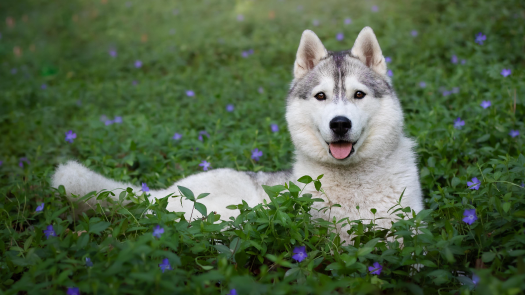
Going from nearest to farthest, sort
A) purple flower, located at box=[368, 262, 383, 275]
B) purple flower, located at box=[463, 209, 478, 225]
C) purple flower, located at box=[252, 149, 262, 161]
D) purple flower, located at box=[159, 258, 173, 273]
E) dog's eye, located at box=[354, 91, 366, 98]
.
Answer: purple flower, located at box=[159, 258, 173, 273], purple flower, located at box=[368, 262, 383, 275], purple flower, located at box=[463, 209, 478, 225], dog's eye, located at box=[354, 91, 366, 98], purple flower, located at box=[252, 149, 262, 161]

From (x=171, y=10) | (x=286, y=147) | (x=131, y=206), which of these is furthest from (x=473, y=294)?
(x=171, y=10)

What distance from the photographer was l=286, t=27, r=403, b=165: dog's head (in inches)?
134

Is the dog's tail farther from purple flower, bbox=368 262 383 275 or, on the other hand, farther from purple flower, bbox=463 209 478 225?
purple flower, bbox=463 209 478 225

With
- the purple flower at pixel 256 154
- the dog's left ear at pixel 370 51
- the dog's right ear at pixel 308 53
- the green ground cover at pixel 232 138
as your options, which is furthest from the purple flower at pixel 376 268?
the purple flower at pixel 256 154

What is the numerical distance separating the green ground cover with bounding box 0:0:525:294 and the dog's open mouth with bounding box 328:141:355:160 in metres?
0.51

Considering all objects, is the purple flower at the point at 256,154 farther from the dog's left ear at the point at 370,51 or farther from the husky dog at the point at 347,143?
the dog's left ear at the point at 370,51

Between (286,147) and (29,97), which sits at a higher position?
(286,147)

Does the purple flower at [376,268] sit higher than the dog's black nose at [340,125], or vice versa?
the dog's black nose at [340,125]

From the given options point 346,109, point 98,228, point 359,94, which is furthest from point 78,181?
point 359,94

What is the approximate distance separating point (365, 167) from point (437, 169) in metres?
1.05

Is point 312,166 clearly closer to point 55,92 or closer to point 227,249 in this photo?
point 227,249

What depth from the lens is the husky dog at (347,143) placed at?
340 cm

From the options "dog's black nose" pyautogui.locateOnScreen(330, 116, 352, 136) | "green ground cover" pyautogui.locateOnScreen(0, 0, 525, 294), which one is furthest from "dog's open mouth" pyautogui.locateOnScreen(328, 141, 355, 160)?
"green ground cover" pyautogui.locateOnScreen(0, 0, 525, 294)

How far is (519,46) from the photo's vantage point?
21.5 ft
